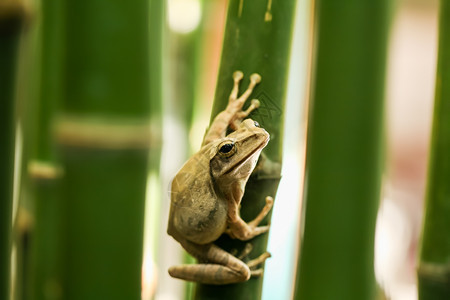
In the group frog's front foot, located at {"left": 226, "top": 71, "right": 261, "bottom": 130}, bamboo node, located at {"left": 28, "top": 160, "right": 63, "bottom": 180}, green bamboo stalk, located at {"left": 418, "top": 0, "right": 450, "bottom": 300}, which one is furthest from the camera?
bamboo node, located at {"left": 28, "top": 160, "right": 63, "bottom": 180}

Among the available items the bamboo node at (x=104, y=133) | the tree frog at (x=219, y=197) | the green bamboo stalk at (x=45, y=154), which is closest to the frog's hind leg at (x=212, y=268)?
the tree frog at (x=219, y=197)

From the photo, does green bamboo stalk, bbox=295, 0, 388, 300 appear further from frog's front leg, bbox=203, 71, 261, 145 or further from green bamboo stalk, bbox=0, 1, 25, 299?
green bamboo stalk, bbox=0, 1, 25, 299

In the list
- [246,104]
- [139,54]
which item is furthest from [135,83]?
[246,104]

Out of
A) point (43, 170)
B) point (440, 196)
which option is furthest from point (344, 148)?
point (43, 170)

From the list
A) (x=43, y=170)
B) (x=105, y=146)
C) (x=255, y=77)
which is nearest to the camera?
(x=255, y=77)

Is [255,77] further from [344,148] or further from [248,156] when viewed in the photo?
[344,148]

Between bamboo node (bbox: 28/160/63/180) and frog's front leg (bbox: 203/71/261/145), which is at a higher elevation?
frog's front leg (bbox: 203/71/261/145)

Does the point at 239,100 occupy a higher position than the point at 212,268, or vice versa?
the point at 239,100

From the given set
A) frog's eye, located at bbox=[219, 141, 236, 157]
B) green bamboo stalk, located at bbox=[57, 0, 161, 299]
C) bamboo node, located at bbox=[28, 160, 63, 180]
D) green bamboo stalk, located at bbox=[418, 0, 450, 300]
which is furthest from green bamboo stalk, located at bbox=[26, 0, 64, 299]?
green bamboo stalk, located at bbox=[418, 0, 450, 300]
